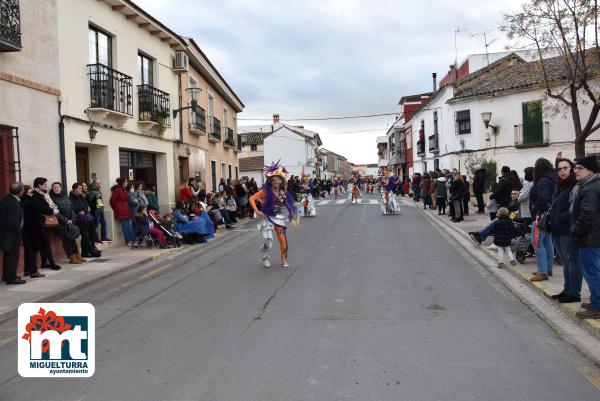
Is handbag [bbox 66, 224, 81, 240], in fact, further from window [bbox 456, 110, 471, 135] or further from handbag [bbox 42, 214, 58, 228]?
window [bbox 456, 110, 471, 135]

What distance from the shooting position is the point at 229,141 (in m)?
26.7

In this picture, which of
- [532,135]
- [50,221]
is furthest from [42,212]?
[532,135]

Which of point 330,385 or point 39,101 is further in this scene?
point 39,101

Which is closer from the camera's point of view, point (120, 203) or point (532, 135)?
point (120, 203)

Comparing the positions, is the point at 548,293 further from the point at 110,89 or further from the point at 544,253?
the point at 110,89

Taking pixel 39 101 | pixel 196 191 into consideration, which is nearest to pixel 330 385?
pixel 39 101

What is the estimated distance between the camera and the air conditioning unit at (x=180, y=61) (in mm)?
17073

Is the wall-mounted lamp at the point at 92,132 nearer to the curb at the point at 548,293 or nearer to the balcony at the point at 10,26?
the balcony at the point at 10,26

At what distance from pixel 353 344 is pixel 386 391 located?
1067mm

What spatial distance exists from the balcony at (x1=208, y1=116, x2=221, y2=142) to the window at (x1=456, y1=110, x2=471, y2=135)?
1509 centimetres

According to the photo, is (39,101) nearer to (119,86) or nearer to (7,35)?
(7,35)

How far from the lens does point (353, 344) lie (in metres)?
4.89

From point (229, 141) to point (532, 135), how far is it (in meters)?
15.7

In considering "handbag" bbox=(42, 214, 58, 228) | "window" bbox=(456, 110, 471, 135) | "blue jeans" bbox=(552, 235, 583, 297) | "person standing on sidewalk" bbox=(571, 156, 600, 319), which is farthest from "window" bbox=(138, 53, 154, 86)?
"window" bbox=(456, 110, 471, 135)
